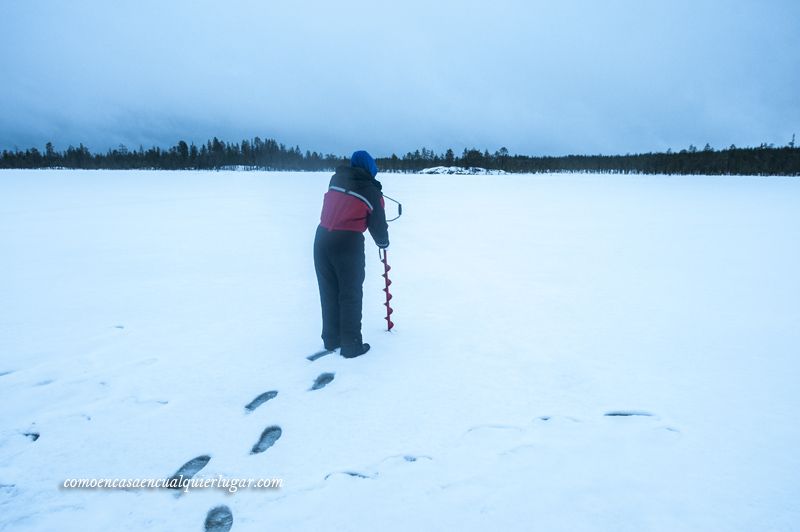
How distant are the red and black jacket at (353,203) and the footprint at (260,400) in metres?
1.73

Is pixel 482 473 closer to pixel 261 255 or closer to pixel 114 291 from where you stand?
pixel 114 291

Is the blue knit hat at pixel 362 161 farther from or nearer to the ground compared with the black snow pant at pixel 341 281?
farther from the ground

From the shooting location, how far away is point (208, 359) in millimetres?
4648

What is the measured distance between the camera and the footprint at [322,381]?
411cm

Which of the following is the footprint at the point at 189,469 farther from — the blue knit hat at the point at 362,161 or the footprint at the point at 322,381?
the blue knit hat at the point at 362,161

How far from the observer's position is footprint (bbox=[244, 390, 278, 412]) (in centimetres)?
375

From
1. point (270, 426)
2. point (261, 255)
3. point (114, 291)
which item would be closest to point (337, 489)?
point (270, 426)

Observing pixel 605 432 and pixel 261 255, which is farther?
pixel 261 255

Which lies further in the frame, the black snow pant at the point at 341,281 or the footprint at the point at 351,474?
the black snow pant at the point at 341,281

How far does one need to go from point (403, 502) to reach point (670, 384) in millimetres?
2952

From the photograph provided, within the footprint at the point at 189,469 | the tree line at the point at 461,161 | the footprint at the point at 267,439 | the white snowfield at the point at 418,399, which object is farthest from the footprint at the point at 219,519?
the tree line at the point at 461,161

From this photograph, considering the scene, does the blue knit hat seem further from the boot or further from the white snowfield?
the white snowfield

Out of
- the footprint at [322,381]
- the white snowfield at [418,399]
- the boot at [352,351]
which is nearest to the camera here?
the white snowfield at [418,399]

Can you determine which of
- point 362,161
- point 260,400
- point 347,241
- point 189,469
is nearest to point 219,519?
point 189,469
